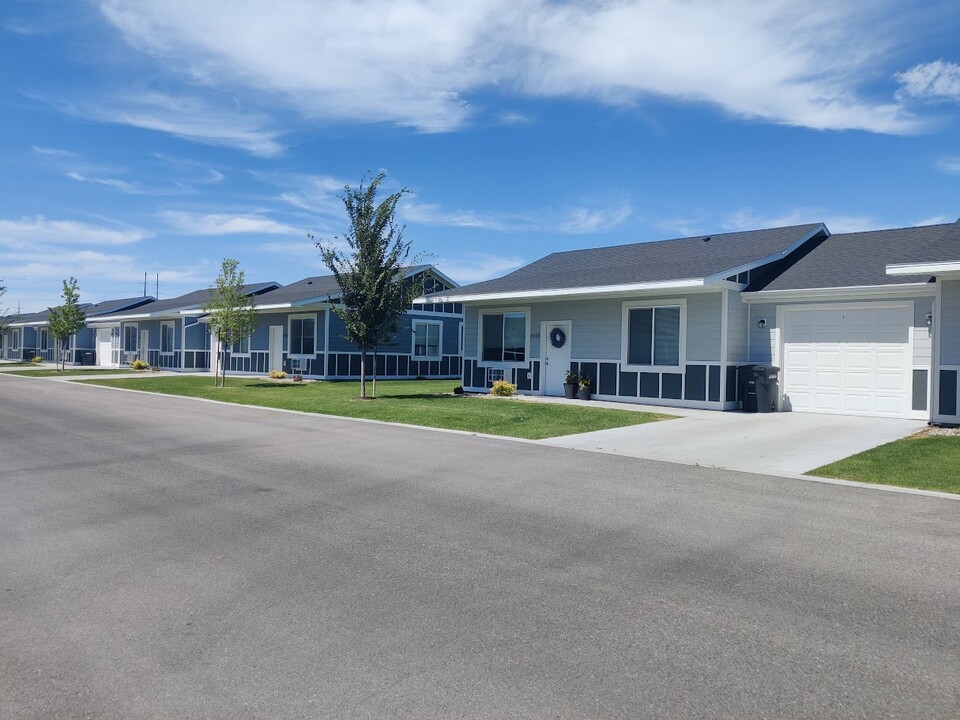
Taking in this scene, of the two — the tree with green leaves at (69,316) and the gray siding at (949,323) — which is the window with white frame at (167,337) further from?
the gray siding at (949,323)

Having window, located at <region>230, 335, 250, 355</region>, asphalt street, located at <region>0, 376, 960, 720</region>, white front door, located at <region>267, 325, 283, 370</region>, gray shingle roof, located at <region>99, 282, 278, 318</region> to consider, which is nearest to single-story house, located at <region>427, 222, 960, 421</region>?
asphalt street, located at <region>0, 376, 960, 720</region>

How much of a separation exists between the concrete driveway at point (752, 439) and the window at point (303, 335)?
702 inches

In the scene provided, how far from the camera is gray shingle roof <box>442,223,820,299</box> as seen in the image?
19141 millimetres

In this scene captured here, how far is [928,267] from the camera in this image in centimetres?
1348

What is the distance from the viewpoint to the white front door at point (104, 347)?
47.4m

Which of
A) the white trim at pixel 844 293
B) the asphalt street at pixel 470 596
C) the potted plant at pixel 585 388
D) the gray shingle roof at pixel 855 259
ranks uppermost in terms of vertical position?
the gray shingle roof at pixel 855 259

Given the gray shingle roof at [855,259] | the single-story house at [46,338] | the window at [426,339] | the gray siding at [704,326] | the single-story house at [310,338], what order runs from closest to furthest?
the gray shingle roof at [855,259] < the gray siding at [704,326] < the single-story house at [310,338] < the window at [426,339] < the single-story house at [46,338]

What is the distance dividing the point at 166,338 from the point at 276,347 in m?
12.0

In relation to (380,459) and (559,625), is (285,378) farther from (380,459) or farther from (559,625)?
(559,625)

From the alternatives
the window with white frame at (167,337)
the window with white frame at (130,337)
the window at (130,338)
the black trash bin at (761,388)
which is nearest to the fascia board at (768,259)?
the black trash bin at (761,388)

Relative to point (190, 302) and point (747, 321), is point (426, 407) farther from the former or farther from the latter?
point (190, 302)

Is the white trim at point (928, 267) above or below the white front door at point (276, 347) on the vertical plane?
above

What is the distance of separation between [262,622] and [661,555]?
310 cm

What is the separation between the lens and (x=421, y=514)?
7105mm
